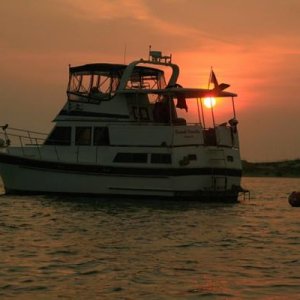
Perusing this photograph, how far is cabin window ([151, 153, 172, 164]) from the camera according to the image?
2898 cm

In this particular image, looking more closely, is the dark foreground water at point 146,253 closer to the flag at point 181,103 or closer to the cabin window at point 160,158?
the cabin window at point 160,158

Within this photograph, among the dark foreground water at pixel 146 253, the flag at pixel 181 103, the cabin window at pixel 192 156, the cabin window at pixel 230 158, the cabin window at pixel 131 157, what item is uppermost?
the flag at pixel 181 103

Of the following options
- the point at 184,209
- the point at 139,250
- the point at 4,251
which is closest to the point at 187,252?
the point at 139,250

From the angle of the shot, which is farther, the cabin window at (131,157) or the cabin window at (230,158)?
the cabin window at (230,158)

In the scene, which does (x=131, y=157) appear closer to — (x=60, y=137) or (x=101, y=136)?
(x=101, y=136)


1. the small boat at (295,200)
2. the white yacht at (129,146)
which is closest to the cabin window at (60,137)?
the white yacht at (129,146)

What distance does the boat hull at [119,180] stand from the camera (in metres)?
29.0

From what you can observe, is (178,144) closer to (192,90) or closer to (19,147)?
(192,90)

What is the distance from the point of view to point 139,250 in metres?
15.8

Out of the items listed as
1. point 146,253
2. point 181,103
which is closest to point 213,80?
point 181,103

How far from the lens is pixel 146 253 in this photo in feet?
50.4

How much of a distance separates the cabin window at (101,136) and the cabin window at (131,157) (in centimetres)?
103

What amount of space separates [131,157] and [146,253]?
14169 millimetres

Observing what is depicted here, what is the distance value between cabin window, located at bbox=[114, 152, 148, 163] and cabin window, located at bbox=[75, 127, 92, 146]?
1.94m
